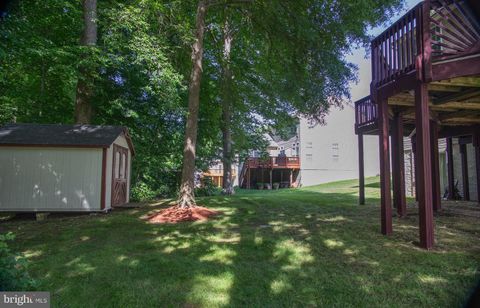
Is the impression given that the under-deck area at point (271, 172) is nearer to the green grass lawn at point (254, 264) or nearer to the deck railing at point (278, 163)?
the deck railing at point (278, 163)

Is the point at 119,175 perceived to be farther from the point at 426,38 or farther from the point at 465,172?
the point at 465,172

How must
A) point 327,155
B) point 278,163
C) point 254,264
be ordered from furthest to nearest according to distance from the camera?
point 278,163 → point 327,155 → point 254,264

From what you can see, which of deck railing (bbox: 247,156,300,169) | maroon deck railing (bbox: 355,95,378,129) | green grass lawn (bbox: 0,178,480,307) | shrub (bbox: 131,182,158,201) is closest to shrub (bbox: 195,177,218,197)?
shrub (bbox: 131,182,158,201)

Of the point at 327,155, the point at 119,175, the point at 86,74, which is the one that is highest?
the point at 86,74

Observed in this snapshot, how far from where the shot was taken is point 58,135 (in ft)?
32.0

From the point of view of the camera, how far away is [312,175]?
91.4 ft

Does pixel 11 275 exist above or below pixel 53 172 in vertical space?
below

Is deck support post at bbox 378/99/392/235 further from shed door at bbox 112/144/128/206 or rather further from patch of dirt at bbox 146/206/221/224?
shed door at bbox 112/144/128/206

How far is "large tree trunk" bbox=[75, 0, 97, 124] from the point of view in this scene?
11.2 meters

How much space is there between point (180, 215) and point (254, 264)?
13.4 ft

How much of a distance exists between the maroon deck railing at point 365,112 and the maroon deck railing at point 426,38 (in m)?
3.79

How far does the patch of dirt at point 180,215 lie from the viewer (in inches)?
311

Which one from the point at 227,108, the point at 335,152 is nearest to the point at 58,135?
the point at 227,108

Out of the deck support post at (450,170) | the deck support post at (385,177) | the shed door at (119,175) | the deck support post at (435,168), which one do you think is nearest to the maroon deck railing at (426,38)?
the deck support post at (385,177)
